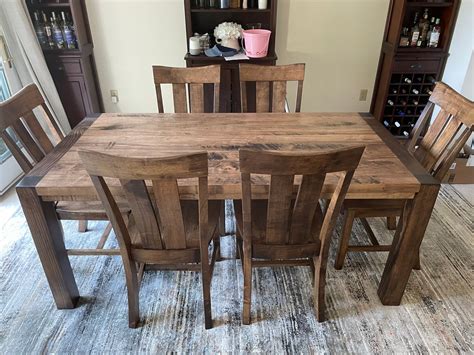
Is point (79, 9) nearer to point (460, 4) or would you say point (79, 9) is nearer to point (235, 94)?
point (235, 94)

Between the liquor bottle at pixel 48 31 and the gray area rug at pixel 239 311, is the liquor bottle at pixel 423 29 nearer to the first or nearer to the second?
the gray area rug at pixel 239 311

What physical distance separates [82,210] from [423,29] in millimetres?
2999

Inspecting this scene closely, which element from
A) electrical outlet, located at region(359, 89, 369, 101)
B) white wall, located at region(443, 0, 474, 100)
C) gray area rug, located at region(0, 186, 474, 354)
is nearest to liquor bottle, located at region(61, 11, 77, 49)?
gray area rug, located at region(0, 186, 474, 354)

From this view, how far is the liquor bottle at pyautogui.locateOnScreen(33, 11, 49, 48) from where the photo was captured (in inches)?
113

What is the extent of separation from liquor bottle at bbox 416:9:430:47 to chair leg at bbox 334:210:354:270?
203 cm

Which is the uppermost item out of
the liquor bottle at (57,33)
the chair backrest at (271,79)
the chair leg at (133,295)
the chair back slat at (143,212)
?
the liquor bottle at (57,33)

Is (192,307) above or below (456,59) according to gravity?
below

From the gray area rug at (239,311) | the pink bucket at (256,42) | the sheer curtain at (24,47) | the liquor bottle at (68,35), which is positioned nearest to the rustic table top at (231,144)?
the gray area rug at (239,311)

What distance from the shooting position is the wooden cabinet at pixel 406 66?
286 cm

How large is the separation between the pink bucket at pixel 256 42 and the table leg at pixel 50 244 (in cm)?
197

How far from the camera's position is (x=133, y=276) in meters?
1.53

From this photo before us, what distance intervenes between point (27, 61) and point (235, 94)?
167 centimetres

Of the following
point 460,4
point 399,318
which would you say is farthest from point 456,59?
point 399,318

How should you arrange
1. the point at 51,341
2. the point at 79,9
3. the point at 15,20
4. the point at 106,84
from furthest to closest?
the point at 106,84
the point at 79,9
the point at 15,20
the point at 51,341
